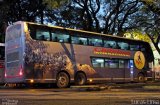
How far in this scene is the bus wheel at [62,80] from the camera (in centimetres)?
2672

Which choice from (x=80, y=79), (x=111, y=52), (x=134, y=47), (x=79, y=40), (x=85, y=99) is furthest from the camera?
(x=134, y=47)

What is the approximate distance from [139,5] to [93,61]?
10.9 metres

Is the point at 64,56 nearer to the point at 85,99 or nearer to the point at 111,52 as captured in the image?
A: the point at 111,52

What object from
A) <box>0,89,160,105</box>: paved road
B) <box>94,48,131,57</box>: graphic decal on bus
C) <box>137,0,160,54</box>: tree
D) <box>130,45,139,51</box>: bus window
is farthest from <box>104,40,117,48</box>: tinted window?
<box>0,89,160,105</box>: paved road

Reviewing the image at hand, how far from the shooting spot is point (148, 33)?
4197 cm

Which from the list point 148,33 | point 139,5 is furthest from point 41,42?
point 148,33

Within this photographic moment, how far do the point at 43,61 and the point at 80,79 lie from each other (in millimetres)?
3823

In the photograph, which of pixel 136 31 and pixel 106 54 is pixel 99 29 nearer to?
pixel 136 31

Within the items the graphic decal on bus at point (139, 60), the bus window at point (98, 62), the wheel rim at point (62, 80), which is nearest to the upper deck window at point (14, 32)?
the wheel rim at point (62, 80)

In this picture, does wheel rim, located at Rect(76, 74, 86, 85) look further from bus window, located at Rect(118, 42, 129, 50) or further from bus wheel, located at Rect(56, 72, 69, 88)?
bus window, located at Rect(118, 42, 129, 50)

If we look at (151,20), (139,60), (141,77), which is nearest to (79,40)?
(139,60)

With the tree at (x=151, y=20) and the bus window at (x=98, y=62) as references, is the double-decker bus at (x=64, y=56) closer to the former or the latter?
the bus window at (x=98, y=62)

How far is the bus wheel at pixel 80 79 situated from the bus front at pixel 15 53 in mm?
4519

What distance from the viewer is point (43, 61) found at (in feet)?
84.6
